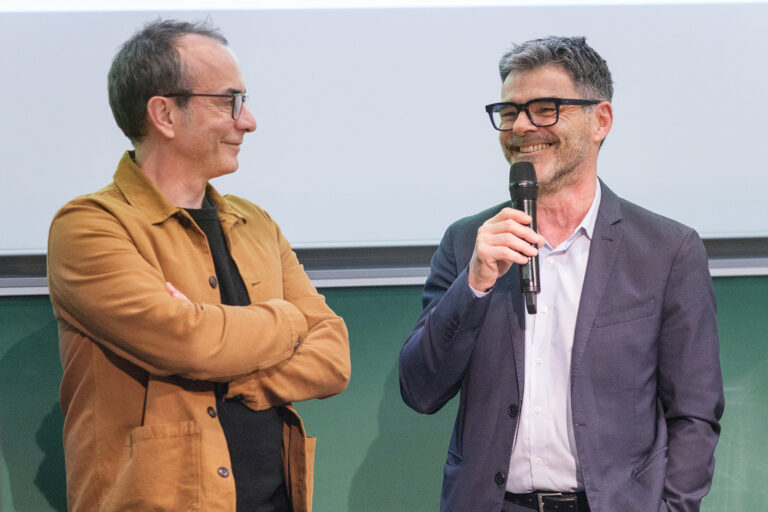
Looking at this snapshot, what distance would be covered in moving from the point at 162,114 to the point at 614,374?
1.19m

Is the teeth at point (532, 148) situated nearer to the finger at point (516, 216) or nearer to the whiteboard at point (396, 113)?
the finger at point (516, 216)

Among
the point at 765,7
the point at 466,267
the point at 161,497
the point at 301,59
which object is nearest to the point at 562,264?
the point at 466,267

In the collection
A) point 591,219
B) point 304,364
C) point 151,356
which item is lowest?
point 304,364

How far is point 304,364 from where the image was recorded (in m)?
1.91

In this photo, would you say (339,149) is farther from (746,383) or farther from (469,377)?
(746,383)

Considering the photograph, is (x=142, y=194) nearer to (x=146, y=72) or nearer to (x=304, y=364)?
(x=146, y=72)

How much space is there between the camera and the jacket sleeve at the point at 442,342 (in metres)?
1.90

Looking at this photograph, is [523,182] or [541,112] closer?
[523,182]

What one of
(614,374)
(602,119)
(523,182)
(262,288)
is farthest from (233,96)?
(614,374)

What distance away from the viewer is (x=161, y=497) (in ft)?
5.48

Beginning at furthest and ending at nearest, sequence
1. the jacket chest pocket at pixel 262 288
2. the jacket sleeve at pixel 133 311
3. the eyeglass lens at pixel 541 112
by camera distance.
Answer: the eyeglass lens at pixel 541 112 → the jacket chest pocket at pixel 262 288 → the jacket sleeve at pixel 133 311

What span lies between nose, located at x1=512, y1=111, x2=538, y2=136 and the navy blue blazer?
0.97ft

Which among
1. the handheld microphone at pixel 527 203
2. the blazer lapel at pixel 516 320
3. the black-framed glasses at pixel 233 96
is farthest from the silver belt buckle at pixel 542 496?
the black-framed glasses at pixel 233 96

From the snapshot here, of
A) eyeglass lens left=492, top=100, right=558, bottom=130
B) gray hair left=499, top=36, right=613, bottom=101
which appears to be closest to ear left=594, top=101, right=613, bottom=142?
gray hair left=499, top=36, right=613, bottom=101
